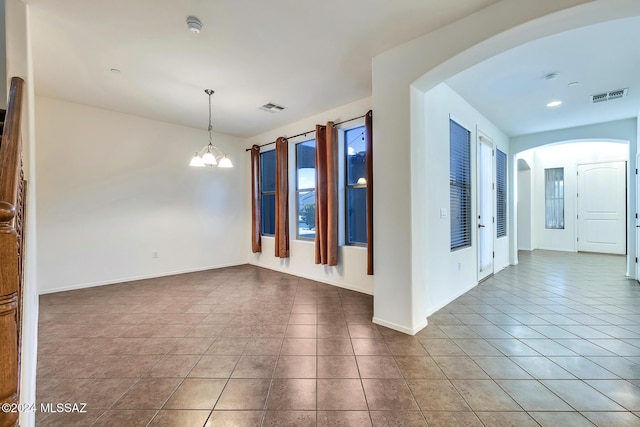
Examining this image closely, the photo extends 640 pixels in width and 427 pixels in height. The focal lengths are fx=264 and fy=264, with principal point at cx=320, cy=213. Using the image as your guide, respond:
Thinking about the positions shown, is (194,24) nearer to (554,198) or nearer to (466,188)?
(466,188)

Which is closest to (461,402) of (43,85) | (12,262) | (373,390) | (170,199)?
(373,390)

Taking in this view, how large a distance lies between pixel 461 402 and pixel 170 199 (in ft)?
17.3

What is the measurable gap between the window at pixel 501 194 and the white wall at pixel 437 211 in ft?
5.85

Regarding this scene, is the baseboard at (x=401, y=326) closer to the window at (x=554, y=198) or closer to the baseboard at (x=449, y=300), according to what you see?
the baseboard at (x=449, y=300)

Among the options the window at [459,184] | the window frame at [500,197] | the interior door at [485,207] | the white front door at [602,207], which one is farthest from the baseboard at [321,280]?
the white front door at [602,207]

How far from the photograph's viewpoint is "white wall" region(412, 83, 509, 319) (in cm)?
277

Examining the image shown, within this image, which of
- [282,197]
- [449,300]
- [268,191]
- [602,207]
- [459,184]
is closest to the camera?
[449,300]

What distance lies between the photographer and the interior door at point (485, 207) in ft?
14.7

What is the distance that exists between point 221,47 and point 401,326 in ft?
11.0

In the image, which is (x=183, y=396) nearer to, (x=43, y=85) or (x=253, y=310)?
(x=253, y=310)

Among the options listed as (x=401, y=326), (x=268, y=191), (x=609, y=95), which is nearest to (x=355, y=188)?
(x=401, y=326)

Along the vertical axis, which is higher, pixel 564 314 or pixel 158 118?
pixel 158 118

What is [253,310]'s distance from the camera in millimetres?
3336

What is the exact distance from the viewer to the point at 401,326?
271 centimetres
